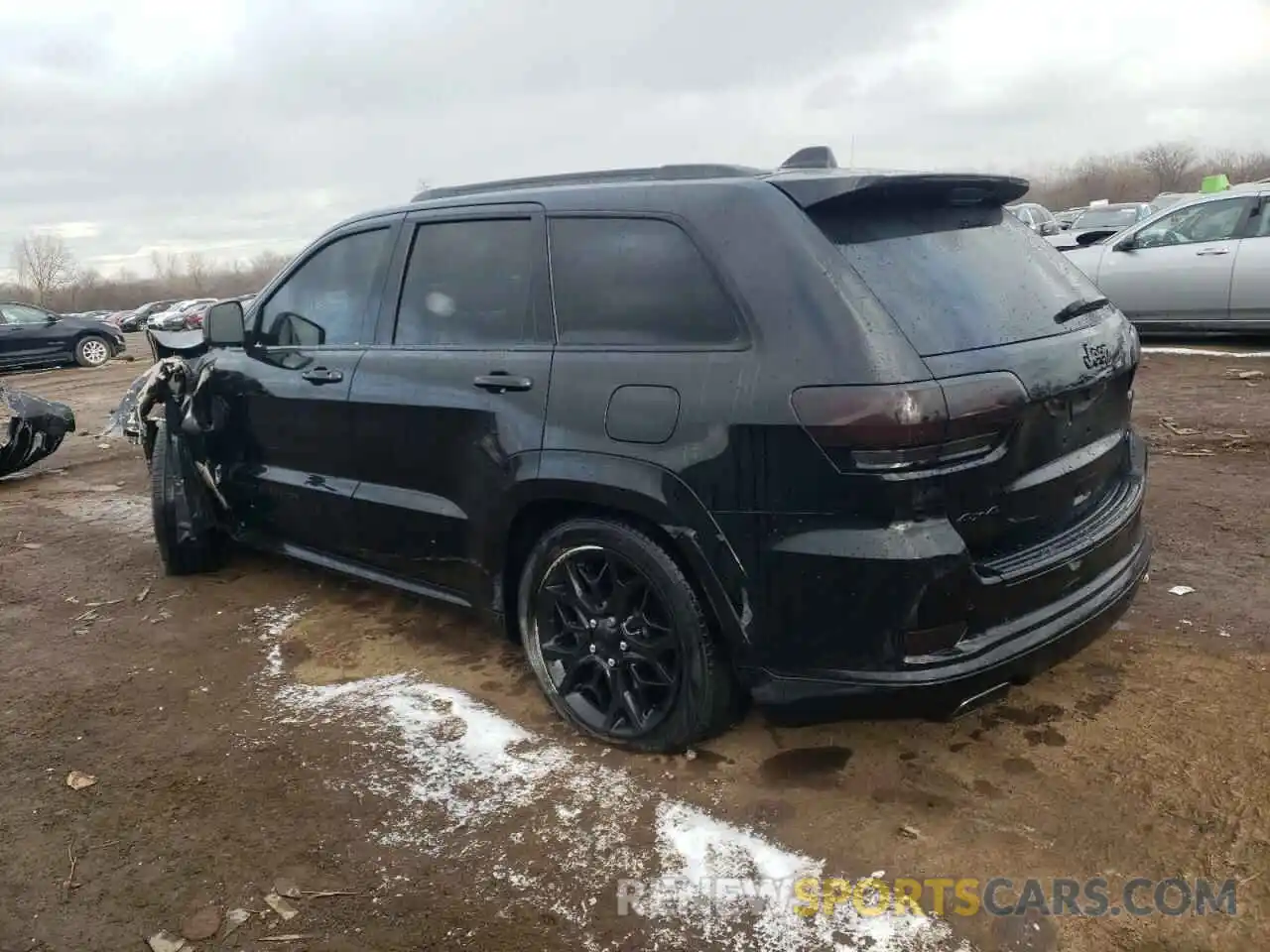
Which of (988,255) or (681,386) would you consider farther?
(988,255)

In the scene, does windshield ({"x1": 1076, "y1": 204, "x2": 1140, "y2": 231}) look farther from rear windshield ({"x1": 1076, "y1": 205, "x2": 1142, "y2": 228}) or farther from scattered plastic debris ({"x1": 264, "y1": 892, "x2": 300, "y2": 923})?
scattered plastic debris ({"x1": 264, "y1": 892, "x2": 300, "y2": 923})

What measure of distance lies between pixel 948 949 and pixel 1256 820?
3.30ft

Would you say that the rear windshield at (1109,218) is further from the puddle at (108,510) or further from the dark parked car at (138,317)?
the dark parked car at (138,317)

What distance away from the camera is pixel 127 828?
292 centimetres

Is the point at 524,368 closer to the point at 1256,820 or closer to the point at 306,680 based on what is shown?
the point at 306,680

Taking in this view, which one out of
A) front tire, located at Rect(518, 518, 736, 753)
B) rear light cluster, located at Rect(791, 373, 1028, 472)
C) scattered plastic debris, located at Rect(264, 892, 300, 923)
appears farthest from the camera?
front tire, located at Rect(518, 518, 736, 753)

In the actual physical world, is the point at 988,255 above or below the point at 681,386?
above

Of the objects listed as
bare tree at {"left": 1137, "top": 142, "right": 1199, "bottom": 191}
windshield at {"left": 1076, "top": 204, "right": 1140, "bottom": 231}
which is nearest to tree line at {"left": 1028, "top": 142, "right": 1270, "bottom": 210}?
bare tree at {"left": 1137, "top": 142, "right": 1199, "bottom": 191}

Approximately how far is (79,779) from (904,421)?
9.36 feet

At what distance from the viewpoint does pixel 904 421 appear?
2363 mm

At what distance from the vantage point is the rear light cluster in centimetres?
238

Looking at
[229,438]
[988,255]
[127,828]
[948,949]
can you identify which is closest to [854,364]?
[988,255]

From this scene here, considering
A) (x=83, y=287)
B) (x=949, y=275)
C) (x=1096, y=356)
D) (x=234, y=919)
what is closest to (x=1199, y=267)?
(x=1096, y=356)

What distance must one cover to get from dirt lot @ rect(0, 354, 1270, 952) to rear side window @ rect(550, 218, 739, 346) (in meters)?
1.33
